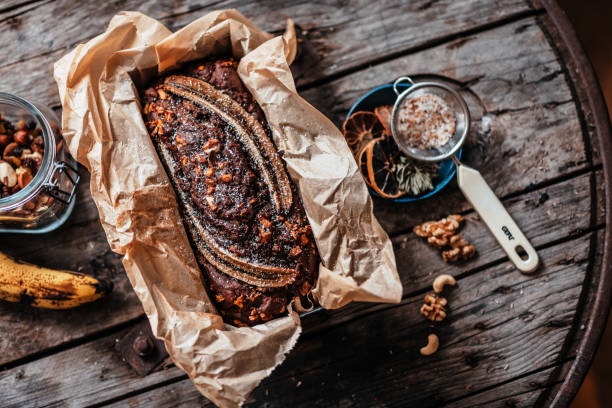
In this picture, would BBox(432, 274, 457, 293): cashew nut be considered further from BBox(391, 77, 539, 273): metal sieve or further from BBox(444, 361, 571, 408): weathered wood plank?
BBox(444, 361, 571, 408): weathered wood plank

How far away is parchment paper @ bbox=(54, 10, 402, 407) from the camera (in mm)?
1445

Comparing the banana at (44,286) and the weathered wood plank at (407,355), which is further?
the weathered wood plank at (407,355)

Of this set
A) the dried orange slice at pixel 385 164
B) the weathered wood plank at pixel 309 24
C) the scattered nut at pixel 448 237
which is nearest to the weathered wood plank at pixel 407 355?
the scattered nut at pixel 448 237

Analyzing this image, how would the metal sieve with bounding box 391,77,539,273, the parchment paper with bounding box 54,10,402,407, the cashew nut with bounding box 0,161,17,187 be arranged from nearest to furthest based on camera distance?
the parchment paper with bounding box 54,10,402,407, the cashew nut with bounding box 0,161,17,187, the metal sieve with bounding box 391,77,539,273

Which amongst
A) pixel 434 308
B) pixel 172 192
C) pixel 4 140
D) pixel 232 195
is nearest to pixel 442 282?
pixel 434 308

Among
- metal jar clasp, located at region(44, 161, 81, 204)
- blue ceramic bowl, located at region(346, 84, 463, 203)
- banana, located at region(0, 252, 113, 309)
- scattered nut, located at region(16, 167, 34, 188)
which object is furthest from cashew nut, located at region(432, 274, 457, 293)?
scattered nut, located at region(16, 167, 34, 188)

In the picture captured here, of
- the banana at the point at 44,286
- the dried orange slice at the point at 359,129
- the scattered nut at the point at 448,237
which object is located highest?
the dried orange slice at the point at 359,129

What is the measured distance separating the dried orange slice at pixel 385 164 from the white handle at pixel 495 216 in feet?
0.80

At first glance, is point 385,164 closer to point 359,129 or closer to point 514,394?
point 359,129

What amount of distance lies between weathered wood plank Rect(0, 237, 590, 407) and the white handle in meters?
0.07

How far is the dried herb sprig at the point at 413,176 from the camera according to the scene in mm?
1716

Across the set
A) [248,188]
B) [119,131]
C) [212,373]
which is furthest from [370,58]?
[212,373]

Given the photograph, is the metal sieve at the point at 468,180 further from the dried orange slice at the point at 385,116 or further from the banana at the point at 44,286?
the banana at the point at 44,286

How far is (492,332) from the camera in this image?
1779 millimetres
